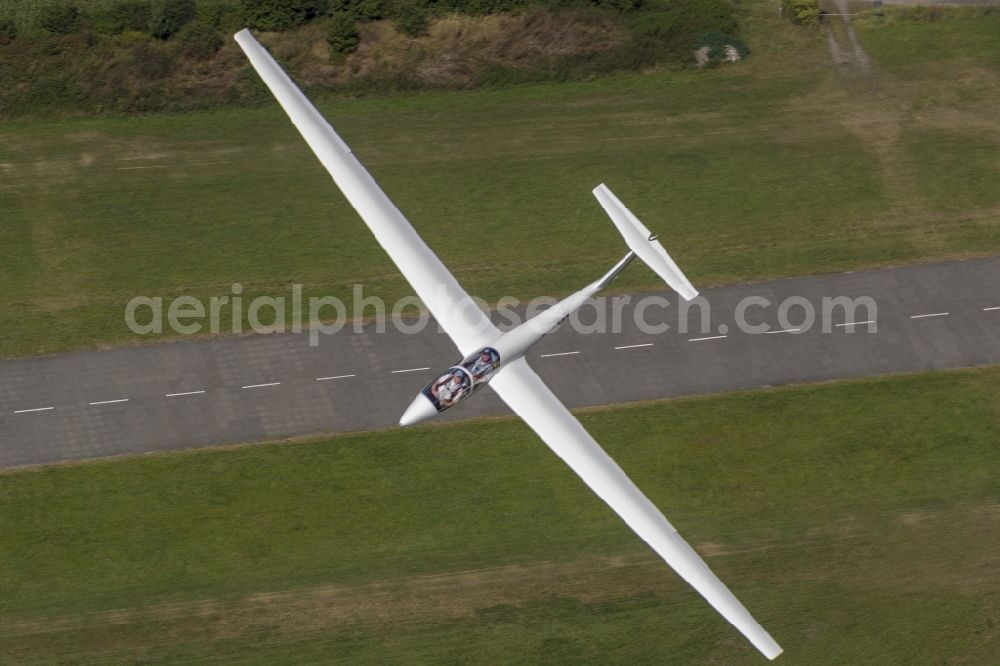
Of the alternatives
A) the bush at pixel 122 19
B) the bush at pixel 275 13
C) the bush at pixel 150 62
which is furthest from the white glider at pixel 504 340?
the bush at pixel 122 19

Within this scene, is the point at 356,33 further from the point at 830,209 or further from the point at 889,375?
the point at 889,375

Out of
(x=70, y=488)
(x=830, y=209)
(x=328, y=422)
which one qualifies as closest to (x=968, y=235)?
(x=830, y=209)

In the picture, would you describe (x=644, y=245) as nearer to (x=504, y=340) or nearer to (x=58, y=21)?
(x=504, y=340)

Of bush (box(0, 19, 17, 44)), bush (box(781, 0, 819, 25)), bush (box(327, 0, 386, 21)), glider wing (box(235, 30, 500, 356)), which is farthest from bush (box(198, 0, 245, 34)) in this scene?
bush (box(781, 0, 819, 25))

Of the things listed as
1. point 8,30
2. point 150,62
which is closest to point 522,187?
point 150,62

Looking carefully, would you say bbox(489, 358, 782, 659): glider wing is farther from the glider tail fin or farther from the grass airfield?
the glider tail fin

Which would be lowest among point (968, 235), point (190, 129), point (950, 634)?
point (950, 634)

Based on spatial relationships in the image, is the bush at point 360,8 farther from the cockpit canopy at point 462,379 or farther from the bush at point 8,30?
the cockpit canopy at point 462,379
